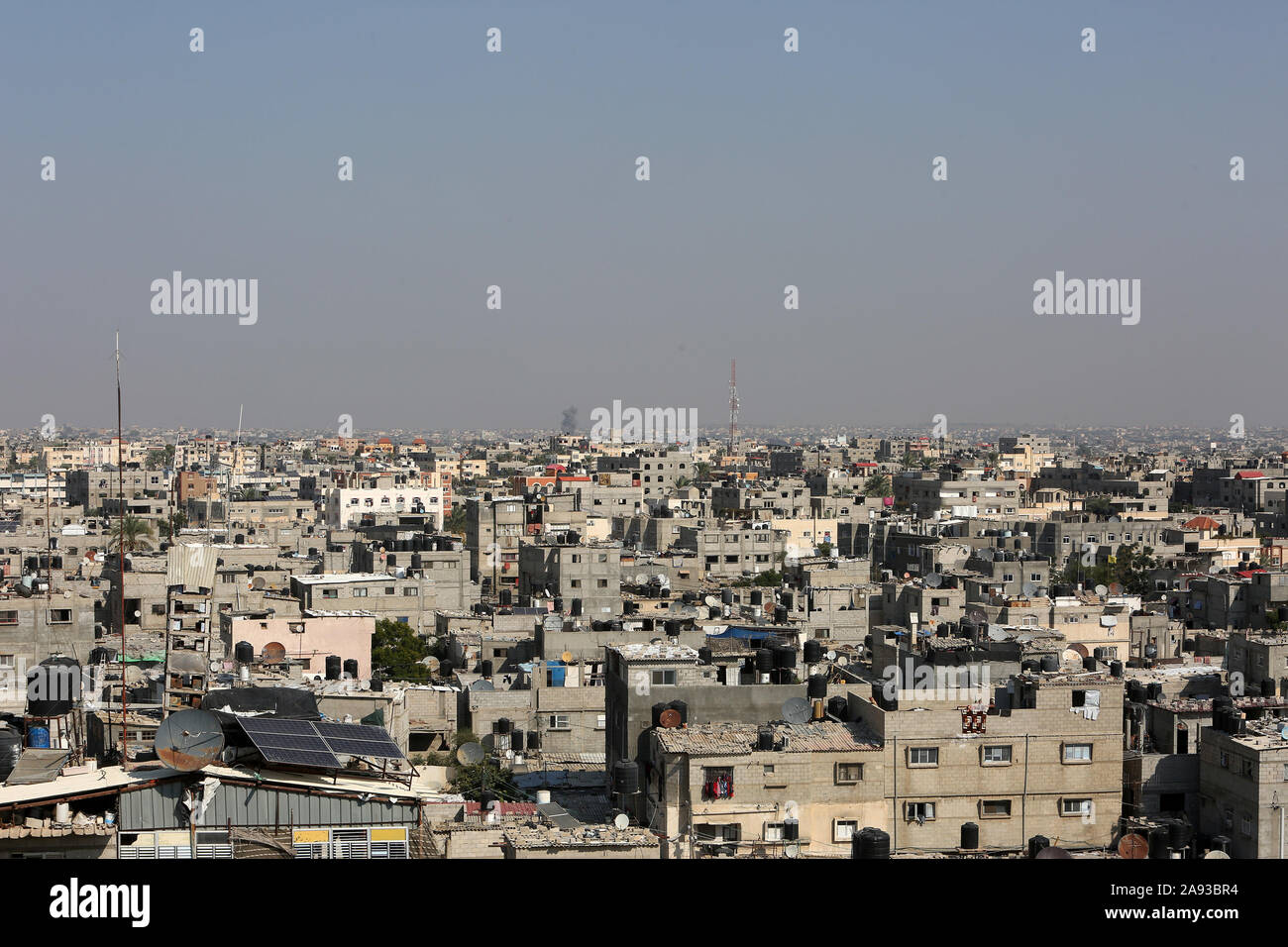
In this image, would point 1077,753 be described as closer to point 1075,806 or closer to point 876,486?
point 1075,806

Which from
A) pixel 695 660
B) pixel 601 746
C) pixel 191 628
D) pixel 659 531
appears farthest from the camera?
pixel 659 531

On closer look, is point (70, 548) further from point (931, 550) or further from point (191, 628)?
point (931, 550)

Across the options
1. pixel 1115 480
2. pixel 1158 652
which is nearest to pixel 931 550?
pixel 1158 652

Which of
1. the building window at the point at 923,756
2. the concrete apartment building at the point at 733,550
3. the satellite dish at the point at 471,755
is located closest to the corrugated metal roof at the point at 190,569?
the satellite dish at the point at 471,755

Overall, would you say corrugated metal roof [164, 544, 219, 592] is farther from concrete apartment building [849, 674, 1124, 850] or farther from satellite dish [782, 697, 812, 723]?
concrete apartment building [849, 674, 1124, 850]

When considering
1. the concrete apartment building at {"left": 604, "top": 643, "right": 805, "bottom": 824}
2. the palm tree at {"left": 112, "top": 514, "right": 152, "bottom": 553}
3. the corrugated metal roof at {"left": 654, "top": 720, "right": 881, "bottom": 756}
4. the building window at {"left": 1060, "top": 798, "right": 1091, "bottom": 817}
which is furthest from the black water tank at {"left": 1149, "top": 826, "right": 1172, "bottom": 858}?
the palm tree at {"left": 112, "top": 514, "right": 152, "bottom": 553}
